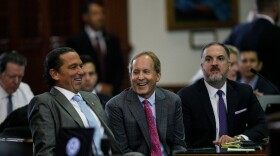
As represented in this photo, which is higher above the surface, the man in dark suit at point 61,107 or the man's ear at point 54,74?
the man's ear at point 54,74

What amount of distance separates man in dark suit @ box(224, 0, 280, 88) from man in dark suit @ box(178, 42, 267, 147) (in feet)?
5.86

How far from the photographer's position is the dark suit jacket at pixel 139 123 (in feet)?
16.5

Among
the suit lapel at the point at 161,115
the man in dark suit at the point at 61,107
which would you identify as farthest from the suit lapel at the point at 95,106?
the suit lapel at the point at 161,115

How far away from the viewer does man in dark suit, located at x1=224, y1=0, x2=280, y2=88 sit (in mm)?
7410

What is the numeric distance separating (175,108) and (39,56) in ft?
16.4

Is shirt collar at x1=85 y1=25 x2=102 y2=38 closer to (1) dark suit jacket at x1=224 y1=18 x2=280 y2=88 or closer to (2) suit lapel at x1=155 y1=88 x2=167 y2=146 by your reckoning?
(1) dark suit jacket at x1=224 y1=18 x2=280 y2=88

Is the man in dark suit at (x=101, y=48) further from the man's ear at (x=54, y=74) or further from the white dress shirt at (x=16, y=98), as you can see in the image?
the man's ear at (x=54, y=74)

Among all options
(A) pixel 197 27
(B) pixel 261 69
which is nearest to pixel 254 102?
(B) pixel 261 69

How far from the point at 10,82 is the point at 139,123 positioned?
5.79ft

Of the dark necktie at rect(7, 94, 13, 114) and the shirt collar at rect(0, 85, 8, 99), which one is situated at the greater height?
the shirt collar at rect(0, 85, 8, 99)

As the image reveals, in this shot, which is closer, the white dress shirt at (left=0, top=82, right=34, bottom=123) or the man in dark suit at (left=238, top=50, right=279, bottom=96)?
the white dress shirt at (left=0, top=82, right=34, bottom=123)

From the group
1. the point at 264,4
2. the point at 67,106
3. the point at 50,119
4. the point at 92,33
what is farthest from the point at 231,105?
the point at 92,33

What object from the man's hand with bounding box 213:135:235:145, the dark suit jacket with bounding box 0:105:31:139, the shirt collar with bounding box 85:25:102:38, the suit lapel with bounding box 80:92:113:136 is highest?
the shirt collar with bounding box 85:25:102:38

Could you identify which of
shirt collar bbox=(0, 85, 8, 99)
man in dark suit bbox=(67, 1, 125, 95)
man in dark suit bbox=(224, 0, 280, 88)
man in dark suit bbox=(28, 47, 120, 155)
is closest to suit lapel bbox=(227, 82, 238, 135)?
man in dark suit bbox=(28, 47, 120, 155)
